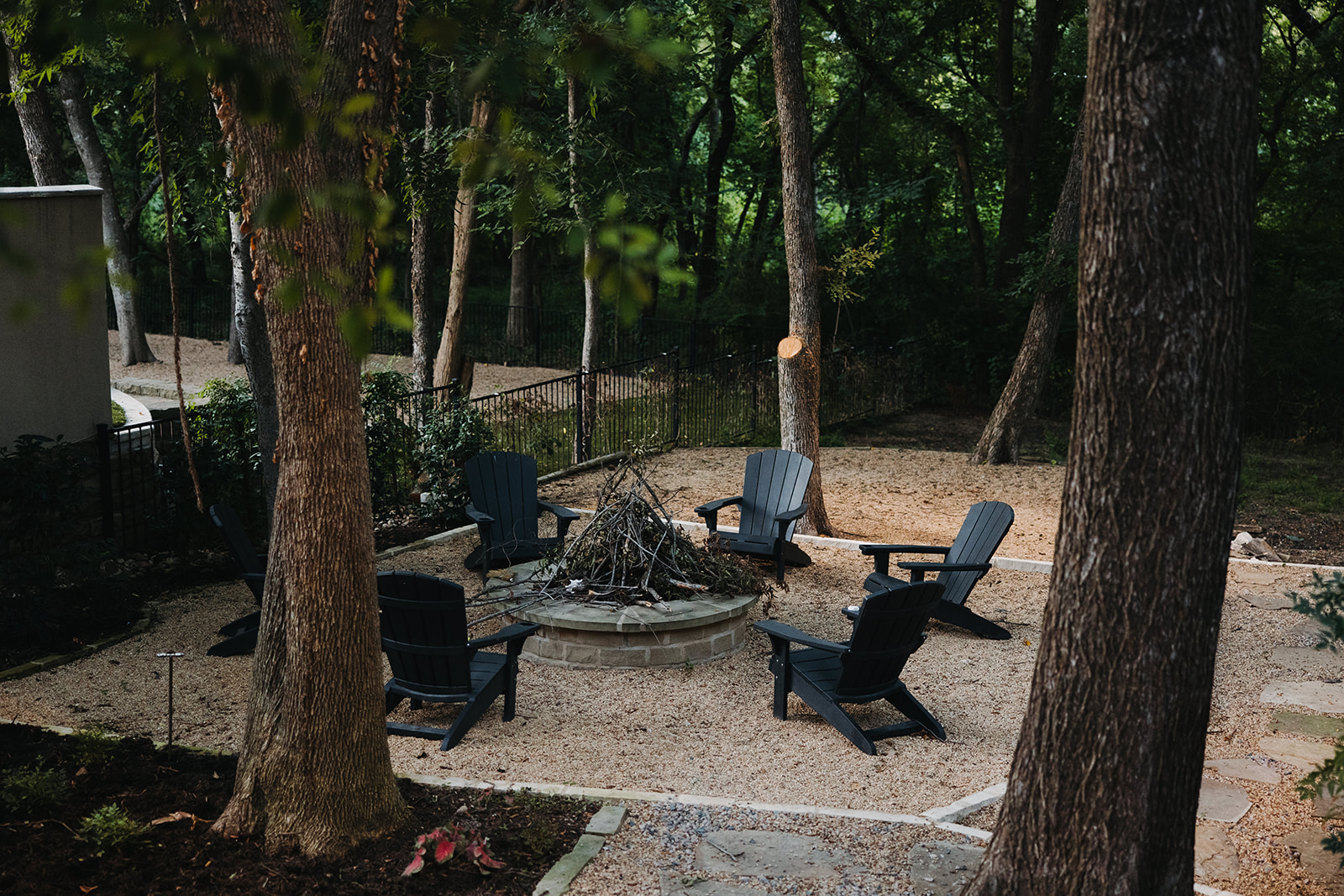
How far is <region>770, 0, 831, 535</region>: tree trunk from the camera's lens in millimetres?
8930

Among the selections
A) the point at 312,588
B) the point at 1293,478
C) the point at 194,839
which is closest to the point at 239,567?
the point at 194,839

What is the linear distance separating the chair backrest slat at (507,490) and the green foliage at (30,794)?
159 inches

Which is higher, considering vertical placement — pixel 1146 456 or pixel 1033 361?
pixel 1033 361

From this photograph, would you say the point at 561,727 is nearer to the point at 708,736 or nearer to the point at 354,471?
the point at 708,736

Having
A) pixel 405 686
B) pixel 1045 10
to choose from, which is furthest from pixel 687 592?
pixel 1045 10

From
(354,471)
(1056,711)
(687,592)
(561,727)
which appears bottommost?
(561,727)

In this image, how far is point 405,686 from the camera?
5.24 meters

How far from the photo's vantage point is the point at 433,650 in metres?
5.05

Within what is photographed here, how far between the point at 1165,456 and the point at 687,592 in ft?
13.0

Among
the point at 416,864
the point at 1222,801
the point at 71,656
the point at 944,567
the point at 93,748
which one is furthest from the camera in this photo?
the point at 944,567

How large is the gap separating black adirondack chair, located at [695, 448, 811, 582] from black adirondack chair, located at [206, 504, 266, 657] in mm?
3155

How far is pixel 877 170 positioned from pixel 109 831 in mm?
20441

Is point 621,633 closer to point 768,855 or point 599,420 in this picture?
point 768,855

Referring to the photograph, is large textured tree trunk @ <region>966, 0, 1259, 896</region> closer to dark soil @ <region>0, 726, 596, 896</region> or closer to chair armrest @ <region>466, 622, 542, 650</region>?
dark soil @ <region>0, 726, 596, 896</region>
